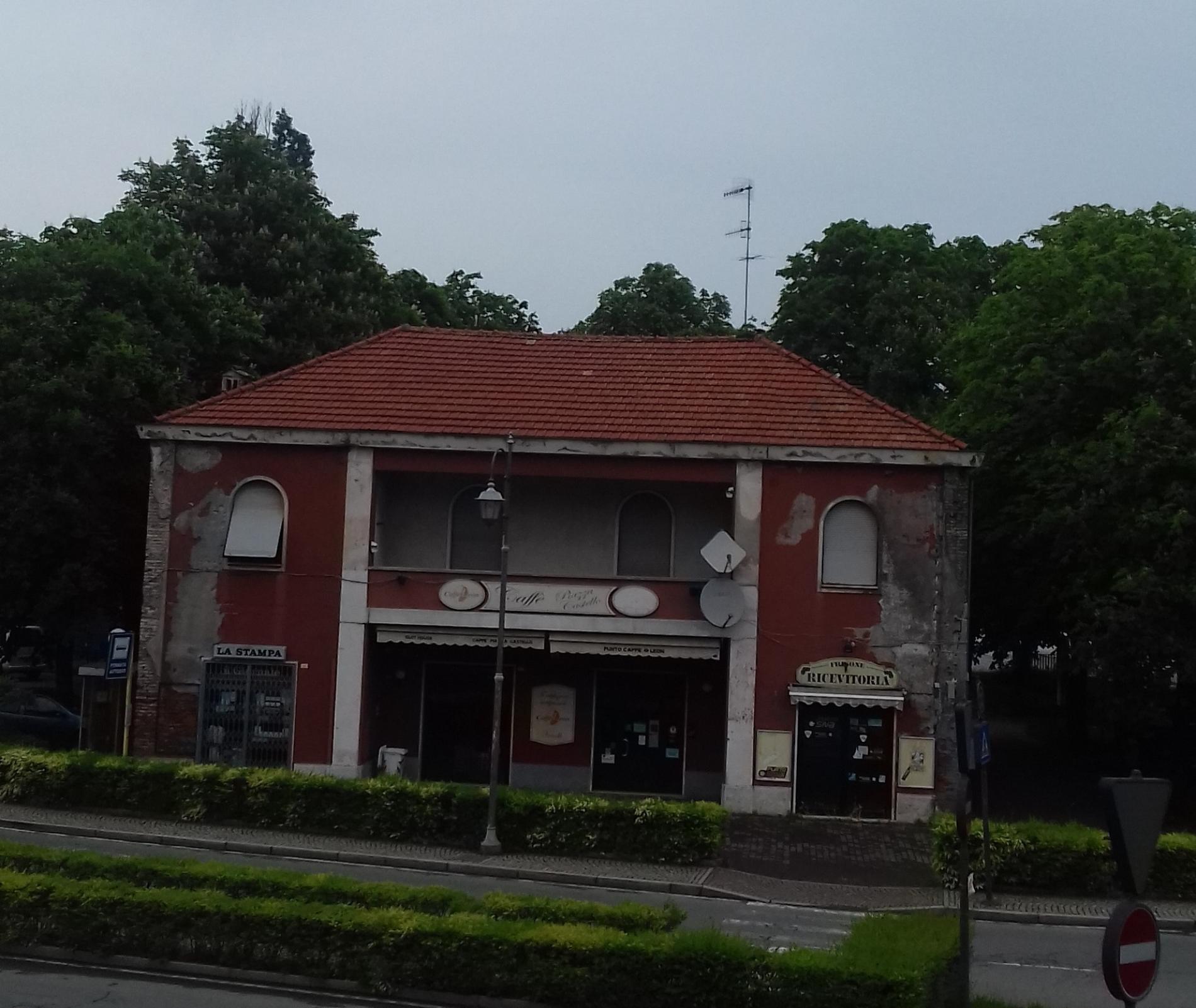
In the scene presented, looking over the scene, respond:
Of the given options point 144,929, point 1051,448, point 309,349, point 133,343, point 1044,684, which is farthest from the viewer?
point 1044,684

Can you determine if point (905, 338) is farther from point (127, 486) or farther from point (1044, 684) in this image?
point (127, 486)

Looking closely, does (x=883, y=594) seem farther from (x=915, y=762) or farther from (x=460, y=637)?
(x=460, y=637)

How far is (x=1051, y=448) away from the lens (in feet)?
90.6

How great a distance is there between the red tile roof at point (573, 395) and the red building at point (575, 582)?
0.25 feet

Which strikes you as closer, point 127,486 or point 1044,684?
point 127,486

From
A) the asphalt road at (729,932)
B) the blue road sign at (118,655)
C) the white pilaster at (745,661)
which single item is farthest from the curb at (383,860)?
the white pilaster at (745,661)

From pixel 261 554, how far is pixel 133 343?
739 centimetres

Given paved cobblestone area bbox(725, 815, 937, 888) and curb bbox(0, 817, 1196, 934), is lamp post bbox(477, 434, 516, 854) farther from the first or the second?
paved cobblestone area bbox(725, 815, 937, 888)

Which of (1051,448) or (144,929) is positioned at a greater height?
(1051,448)

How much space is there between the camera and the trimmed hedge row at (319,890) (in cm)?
1290

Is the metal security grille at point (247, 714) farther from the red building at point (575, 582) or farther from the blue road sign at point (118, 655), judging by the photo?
the blue road sign at point (118, 655)

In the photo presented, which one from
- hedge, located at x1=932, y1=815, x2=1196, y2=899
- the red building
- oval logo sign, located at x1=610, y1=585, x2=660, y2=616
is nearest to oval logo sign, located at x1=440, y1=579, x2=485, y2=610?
the red building

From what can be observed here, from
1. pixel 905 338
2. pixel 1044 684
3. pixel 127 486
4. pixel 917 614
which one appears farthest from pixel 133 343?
pixel 1044 684

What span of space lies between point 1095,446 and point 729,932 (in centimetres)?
1419
